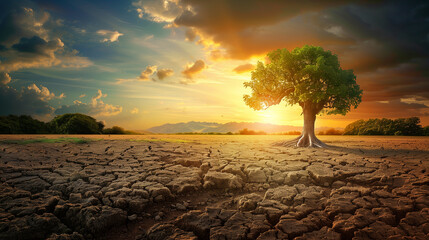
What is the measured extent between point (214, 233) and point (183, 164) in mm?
3157

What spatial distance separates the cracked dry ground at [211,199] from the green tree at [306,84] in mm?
4183

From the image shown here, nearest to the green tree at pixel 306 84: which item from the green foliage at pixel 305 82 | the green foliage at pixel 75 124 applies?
the green foliage at pixel 305 82

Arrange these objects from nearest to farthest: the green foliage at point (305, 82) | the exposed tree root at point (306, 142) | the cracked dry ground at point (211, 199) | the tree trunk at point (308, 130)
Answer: the cracked dry ground at point (211, 199), the green foliage at point (305, 82), the exposed tree root at point (306, 142), the tree trunk at point (308, 130)

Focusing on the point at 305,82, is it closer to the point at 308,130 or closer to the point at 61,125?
the point at 308,130

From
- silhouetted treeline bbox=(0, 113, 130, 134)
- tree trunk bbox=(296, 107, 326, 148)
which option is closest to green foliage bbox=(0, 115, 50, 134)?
silhouetted treeline bbox=(0, 113, 130, 134)

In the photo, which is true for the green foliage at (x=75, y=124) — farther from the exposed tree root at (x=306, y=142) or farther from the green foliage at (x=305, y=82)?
the exposed tree root at (x=306, y=142)

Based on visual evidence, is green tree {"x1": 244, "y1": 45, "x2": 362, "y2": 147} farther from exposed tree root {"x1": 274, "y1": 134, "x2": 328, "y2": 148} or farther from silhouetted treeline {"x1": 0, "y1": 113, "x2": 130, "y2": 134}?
silhouetted treeline {"x1": 0, "y1": 113, "x2": 130, "y2": 134}

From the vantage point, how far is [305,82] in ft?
30.5

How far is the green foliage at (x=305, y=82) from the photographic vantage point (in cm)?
881

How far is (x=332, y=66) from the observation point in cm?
923

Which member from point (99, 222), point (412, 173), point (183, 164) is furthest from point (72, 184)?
point (412, 173)

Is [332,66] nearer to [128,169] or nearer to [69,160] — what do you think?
[128,169]

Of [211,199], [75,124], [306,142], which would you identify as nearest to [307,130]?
[306,142]

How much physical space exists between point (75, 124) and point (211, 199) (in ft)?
55.4
